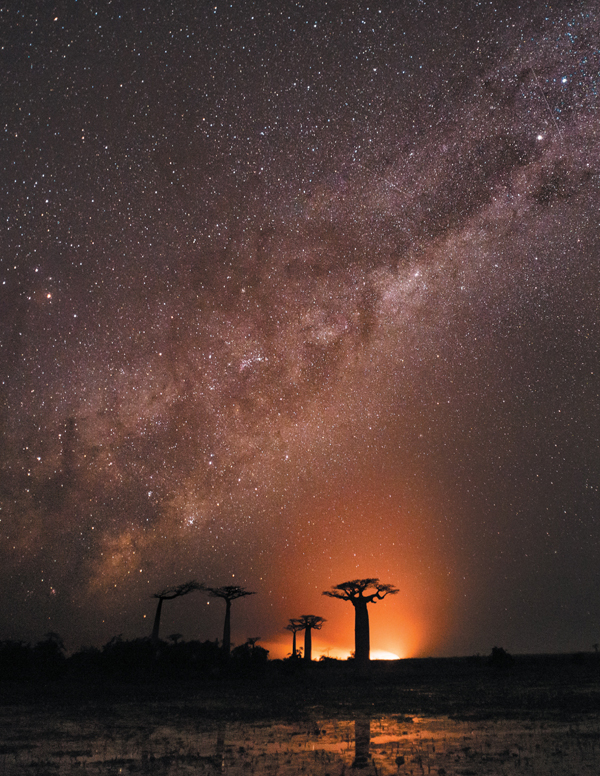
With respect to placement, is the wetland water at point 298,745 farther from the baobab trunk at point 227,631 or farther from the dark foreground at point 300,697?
the baobab trunk at point 227,631

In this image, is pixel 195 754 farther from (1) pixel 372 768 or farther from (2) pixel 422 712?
(2) pixel 422 712

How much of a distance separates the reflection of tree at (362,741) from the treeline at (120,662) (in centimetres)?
1432

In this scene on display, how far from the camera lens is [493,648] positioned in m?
30.0

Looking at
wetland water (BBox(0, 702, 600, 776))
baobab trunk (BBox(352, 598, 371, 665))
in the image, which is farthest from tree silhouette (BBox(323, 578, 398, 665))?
wetland water (BBox(0, 702, 600, 776))

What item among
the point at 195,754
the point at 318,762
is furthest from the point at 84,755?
the point at 318,762

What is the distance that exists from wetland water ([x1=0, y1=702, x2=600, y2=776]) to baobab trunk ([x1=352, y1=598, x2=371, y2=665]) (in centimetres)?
1758

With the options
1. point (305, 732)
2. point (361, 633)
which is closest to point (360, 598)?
point (361, 633)

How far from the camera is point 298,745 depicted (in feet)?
27.8

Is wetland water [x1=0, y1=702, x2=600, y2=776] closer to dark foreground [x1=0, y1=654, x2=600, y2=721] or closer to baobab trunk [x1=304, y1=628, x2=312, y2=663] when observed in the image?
dark foreground [x1=0, y1=654, x2=600, y2=721]

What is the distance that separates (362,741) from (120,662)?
18.2 metres

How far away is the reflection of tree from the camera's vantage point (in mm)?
7359

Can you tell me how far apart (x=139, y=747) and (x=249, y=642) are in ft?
76.5

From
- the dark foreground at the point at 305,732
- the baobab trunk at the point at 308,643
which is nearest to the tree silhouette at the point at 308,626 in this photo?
the baobab trunk at the point at 308,643

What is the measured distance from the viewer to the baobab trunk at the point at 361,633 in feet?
92.1
